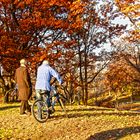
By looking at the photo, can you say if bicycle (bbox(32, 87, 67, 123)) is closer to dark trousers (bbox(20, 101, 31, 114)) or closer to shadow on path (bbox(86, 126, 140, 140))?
dark trousers (bbox(20, 101, 31, 114))

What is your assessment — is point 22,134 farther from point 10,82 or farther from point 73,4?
point 10,82

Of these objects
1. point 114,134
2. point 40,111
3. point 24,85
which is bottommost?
point 114,134

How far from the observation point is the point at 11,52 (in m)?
28.9

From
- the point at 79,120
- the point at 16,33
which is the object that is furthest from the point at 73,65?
the point at 79,120

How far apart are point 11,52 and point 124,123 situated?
52.2 feet

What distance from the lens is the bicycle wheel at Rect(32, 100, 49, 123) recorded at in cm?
1474

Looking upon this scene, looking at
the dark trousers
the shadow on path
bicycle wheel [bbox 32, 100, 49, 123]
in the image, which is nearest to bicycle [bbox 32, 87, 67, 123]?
bicycle wheel [bbox 32, 100, 49, 123]

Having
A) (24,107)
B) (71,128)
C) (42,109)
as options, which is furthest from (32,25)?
(71,128)

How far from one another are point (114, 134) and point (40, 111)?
10.8ft

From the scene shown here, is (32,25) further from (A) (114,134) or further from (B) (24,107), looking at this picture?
(A) (114,134)

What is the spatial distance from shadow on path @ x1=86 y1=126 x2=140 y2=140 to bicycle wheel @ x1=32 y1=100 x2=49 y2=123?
9.00ft

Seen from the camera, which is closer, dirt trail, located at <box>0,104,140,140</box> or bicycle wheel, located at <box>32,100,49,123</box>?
dirt trail, located at <box>0,104,140,140</box>

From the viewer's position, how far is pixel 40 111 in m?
14.8

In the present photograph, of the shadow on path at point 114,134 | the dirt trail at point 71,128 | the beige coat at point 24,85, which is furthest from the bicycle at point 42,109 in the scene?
the shadow on path at point 114,134
